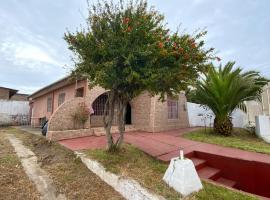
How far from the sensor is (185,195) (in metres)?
3.75

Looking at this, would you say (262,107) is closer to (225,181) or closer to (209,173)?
(225,181)

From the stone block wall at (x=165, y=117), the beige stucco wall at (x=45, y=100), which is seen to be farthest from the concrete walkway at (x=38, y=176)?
the stone block wall at (x=165, y=117)

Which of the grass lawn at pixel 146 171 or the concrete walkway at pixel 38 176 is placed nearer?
the grass lawn at pixel 146 171

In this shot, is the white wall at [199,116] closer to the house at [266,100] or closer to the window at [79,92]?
the house at [266,100]

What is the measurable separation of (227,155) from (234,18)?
23.2ft

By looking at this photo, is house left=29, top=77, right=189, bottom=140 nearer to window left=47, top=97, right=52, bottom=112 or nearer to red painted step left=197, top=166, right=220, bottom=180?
window left=47, top=97, right=52, bottom=112

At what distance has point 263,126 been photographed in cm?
1047

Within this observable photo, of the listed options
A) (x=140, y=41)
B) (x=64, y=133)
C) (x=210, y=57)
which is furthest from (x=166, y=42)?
(x=64, y=133)

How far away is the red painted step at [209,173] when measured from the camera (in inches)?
219

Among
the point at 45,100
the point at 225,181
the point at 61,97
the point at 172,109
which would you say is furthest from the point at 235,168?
the point at 45,100

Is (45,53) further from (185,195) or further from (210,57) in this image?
(185,195)

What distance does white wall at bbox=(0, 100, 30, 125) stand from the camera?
2077 cm

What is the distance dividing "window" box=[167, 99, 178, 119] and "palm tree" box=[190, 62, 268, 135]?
3.23 metres

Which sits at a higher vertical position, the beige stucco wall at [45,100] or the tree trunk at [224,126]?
the beige stucco wall at [45,100]
